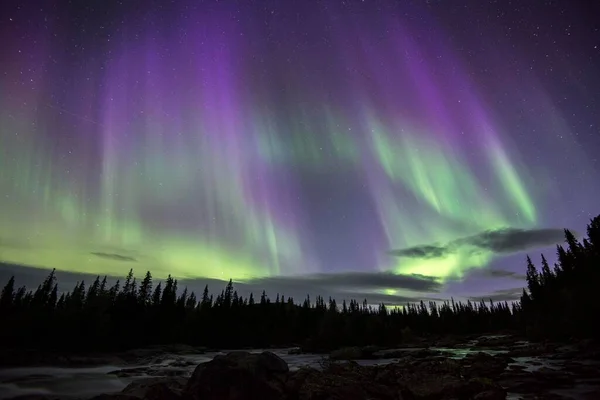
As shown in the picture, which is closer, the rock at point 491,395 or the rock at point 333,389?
the rock at point 491,395

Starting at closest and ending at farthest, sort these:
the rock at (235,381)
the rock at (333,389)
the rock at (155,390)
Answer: the rock at (155,390) → the rock at (333,389) → the rock at (235,381)

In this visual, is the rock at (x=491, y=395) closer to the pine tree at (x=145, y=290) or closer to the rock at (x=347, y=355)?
the rock at (x=347, y=355)

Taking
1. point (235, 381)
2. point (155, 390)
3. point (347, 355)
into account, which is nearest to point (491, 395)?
point (235, 381)

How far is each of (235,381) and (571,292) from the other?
292ft

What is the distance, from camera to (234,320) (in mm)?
128750

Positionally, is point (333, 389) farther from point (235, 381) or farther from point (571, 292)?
point (571, 292)

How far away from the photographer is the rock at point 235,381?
67.2ft

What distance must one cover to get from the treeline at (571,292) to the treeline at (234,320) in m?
0.23

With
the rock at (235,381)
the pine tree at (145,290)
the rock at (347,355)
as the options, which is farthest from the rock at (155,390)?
the pine tree at (145,290)

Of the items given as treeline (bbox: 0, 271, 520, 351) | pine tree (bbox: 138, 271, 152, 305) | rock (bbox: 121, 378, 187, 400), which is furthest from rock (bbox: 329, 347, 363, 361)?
pine tree (bbox: 138, 271, 152, 305)

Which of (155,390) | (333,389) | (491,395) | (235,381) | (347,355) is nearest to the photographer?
(491,395)

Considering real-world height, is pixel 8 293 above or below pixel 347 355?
above

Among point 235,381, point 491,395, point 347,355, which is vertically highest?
point 235,381

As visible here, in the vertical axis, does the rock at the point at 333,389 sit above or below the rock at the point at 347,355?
above
